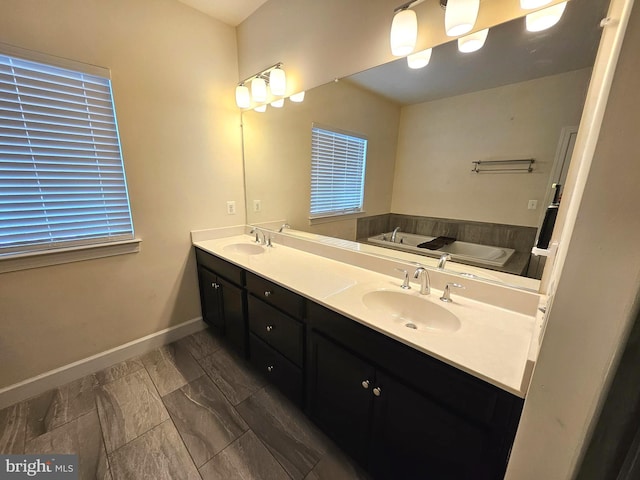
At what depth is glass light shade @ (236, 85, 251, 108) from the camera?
2.03 meters

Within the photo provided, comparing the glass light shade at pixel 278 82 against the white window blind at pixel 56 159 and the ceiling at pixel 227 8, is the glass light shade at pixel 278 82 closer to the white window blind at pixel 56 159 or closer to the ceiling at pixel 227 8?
the ceiling at pixel 227 8

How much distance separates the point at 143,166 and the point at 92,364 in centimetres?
144

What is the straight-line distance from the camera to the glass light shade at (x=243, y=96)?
203cm

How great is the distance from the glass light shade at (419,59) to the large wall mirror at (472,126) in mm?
27

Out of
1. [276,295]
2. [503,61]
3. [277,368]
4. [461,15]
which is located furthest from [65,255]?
[503,61]

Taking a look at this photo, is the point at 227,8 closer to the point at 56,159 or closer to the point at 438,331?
the point at 56,159

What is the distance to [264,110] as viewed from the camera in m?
2.08

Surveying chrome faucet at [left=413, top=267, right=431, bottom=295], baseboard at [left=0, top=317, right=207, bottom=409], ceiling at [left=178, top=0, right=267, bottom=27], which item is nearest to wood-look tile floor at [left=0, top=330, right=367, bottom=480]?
baseboard at [left=0, top=317, right=207, bottom=409]

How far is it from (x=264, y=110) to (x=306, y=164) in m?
0.65

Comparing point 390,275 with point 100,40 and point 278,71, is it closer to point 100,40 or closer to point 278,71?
point 278,71

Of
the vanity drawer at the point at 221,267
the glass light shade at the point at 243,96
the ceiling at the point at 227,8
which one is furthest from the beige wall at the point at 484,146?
the ceiling at the point at 227,8

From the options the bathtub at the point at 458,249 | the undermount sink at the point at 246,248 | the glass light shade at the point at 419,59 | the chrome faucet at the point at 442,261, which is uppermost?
the glass light shade at the point at 419,59

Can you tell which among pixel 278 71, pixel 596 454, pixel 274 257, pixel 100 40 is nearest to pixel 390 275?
pixel 274 257

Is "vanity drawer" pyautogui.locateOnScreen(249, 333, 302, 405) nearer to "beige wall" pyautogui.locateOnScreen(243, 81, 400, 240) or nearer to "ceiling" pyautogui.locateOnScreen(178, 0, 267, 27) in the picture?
"beige wall" pyautogui.locateOnScreen(243, 81, 400, 240)
